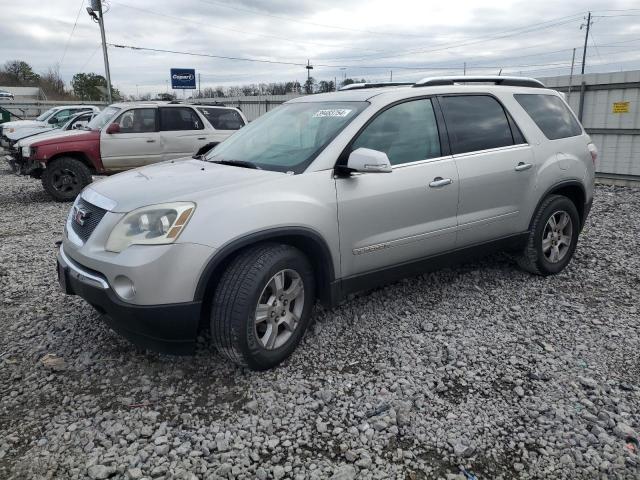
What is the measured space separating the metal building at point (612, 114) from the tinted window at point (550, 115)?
234 inches

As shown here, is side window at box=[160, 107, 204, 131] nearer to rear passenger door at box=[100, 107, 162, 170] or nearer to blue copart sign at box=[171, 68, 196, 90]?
rear passenger door at box=[100, 107, 162, 170]

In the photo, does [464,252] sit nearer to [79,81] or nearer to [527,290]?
[527,290]

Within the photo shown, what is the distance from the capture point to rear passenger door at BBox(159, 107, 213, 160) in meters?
10.1

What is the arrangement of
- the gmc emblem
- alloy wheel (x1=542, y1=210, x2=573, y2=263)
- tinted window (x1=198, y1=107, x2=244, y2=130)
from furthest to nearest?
tinted window (x1=198, y1=107, x2=244, y2=130)
alloy wheel (x1=542, y1=210, x2=573, y2=263)
the gmc emblem

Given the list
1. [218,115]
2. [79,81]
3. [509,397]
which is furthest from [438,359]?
[79,81]

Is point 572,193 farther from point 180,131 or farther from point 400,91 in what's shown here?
point 180,131

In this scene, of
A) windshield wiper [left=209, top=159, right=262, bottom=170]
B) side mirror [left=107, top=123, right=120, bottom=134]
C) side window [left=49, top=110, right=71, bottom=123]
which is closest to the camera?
windshield wiper [left=209, top=159, right=262, bottom=170]

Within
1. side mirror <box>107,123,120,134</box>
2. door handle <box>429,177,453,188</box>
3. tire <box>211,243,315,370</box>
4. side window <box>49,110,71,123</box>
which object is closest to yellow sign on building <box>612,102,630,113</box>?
door handle <box>429,177,453,188</box>

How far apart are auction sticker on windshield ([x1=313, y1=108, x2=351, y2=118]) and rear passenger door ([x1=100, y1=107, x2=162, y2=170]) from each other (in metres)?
6.94

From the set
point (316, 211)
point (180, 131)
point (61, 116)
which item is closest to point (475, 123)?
point (316, 211)

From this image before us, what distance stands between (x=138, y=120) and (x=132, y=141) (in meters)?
0.45

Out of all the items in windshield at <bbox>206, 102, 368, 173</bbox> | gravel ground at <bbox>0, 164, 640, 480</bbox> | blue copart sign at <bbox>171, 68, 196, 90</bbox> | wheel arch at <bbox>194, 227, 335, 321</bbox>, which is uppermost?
blue copart sign at <bbox>171, 68, 196, 90</bbox>

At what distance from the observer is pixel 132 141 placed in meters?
9.77

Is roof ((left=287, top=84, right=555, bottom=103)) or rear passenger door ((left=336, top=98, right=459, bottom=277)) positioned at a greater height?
roof ((left=287, top=84, right=555, bottom=103))
